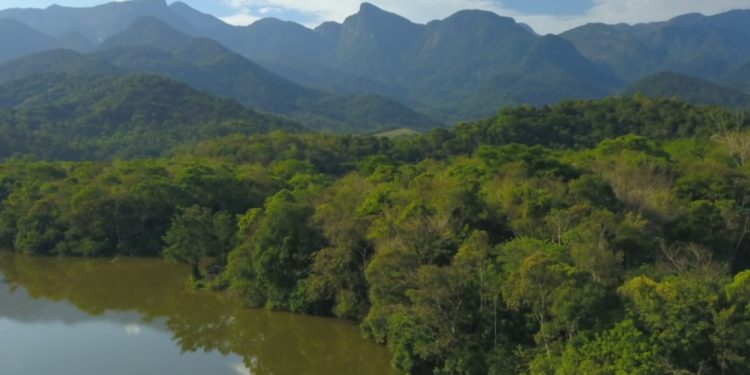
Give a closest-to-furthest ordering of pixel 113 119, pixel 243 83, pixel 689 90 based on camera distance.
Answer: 1. pixel 113 119
2. pixel 689 90
3. pixel 243 83

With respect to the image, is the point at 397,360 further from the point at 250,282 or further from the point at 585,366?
the point at 250,282

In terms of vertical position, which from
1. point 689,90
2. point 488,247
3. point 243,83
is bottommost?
point 243,83

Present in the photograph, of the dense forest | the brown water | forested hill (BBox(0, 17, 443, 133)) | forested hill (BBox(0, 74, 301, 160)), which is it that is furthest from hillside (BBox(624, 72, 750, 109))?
the brown water

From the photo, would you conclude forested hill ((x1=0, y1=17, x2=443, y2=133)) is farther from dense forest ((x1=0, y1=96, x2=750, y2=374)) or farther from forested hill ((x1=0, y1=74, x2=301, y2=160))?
dense forest ((x1=0, y1=96, x2=750, y2=374))

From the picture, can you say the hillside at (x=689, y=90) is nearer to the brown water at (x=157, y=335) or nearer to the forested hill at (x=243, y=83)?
the forested hill at (x=243, y=83)

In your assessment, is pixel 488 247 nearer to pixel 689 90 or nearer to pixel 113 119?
pixel 113 119

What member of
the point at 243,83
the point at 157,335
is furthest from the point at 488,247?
the point at 243,83
